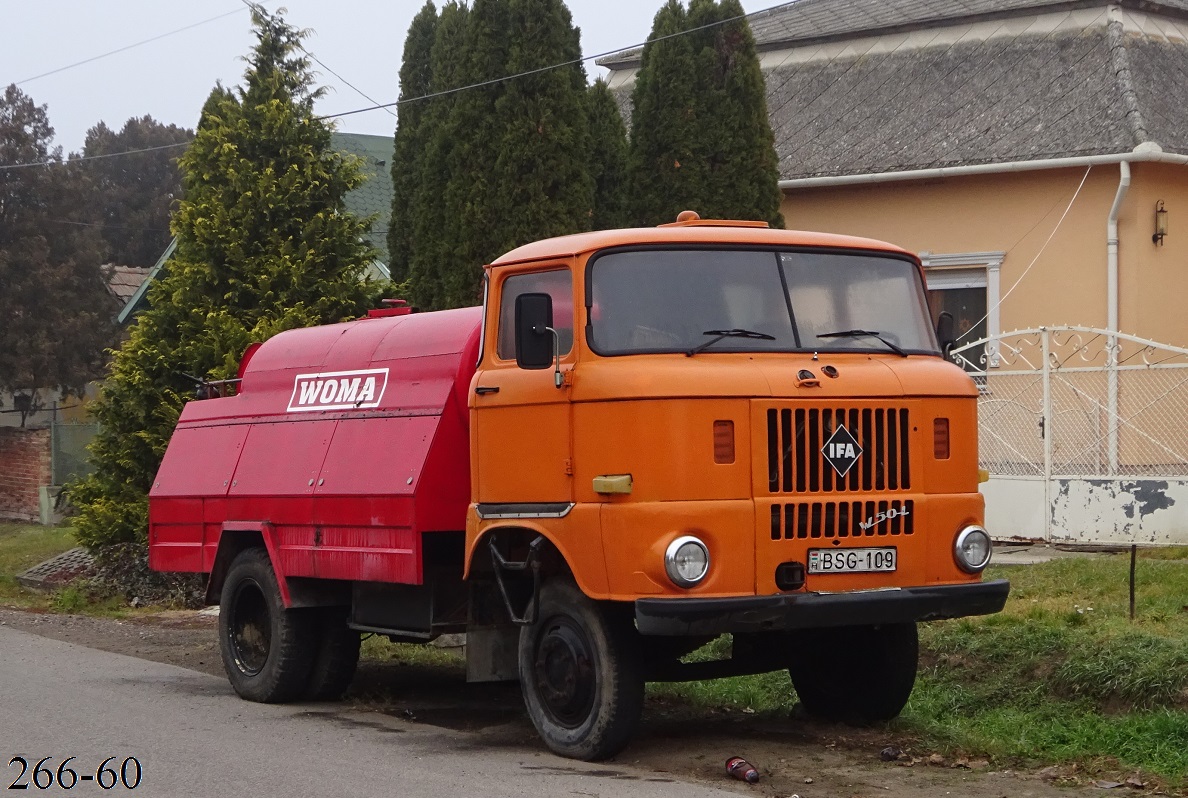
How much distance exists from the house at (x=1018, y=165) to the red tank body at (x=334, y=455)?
702 cm

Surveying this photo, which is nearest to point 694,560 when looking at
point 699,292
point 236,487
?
point 699,292

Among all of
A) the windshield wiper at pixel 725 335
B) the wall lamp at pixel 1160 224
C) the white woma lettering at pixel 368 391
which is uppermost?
the wall lamp at pixel 1160 224

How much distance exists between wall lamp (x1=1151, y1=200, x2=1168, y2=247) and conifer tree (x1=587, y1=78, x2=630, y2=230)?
621 cm

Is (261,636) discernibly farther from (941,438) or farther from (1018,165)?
(1018,165)

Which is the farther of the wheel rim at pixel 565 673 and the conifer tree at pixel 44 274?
the conifer tree at pixel 44 274

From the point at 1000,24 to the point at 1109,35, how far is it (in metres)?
1.57

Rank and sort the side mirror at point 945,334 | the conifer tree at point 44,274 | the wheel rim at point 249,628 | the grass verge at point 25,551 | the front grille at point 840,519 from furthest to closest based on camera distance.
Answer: the conifer tree at point 44,274
the grass verge at point 25,551
the wheel rim at point 249,628
the side mirror at point 945,334
the front grille at point 840,519

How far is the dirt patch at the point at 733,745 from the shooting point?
7.48 m

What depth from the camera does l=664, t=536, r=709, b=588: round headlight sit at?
7484mm

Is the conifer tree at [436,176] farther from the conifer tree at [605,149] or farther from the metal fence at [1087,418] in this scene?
the metal fence at [1087,418]

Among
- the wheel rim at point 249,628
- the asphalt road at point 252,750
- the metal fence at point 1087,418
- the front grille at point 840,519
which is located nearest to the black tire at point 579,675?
the asphalt road at point 252,750

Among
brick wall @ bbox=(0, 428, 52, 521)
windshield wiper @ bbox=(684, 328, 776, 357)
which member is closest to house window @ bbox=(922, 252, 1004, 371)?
windshield wiper @ bbox=(684, 328, 776, 357)

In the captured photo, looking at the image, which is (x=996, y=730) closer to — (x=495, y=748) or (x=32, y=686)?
(x=495, y=748)

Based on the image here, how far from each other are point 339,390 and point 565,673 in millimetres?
2972
